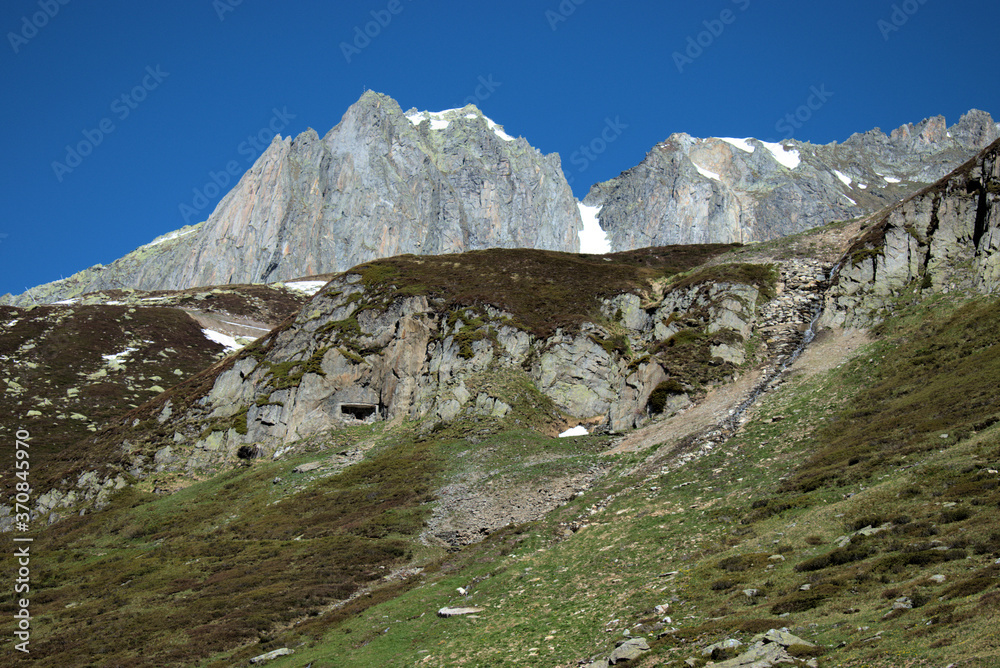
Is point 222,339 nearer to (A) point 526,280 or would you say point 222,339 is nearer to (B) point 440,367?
(A) point 526,280

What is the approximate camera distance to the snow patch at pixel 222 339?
11862cm

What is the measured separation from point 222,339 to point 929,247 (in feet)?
367

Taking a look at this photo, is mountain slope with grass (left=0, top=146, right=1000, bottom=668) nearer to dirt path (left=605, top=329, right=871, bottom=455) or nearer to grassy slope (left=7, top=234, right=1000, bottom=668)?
grassy slope (left=7, top=234, right=1000, bottom=668)

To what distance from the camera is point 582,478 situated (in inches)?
1695

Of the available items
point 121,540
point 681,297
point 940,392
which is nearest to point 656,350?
point 681,297

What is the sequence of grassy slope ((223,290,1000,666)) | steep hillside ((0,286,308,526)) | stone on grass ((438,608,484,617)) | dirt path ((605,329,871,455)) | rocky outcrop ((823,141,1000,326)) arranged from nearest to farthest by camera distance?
grassy slope ((223,290,1000,666)) → stone on grass ((438,608,484,617)) → dirt path ((605,329,871,455)) → rocky outcrop ((823,141,1000,326)) → steep hillside ((0,286,308,526))

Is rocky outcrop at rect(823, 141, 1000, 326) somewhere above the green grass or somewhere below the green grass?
below

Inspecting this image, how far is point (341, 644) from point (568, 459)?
23.9m

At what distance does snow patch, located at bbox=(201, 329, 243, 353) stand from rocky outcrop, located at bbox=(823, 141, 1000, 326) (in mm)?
100317

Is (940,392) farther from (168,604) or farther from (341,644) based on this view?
(168,604)

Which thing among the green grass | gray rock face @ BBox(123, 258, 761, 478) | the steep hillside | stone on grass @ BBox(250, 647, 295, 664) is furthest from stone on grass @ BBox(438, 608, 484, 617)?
the steep hillside

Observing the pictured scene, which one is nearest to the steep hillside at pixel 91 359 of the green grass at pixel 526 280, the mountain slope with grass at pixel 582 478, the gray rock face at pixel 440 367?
the gray rock face at pixel 440 367

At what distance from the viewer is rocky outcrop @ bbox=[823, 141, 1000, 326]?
49906 millimetres

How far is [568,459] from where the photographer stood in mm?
46781
